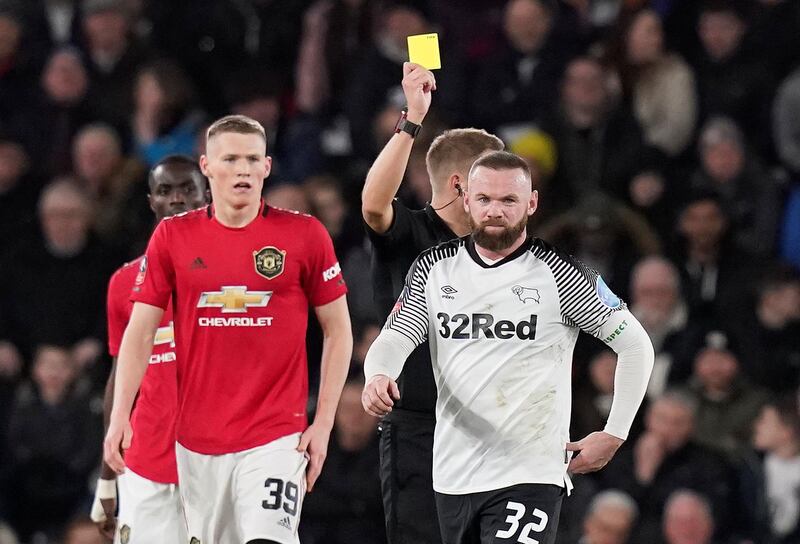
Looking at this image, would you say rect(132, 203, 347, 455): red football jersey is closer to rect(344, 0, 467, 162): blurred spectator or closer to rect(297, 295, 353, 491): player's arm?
rect(297, 295, 353, 491): player's arm

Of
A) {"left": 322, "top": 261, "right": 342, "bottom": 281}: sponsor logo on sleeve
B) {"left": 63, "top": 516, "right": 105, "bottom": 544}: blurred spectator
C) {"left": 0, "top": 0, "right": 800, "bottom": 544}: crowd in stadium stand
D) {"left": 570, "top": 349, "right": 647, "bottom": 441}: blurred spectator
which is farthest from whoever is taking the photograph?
{"left": 63, "top": 516, "right": 105, "bottom": 544}: blurred spectator

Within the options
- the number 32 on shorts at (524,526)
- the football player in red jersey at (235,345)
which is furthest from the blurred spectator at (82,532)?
the number 32 on shorts at (524,526)

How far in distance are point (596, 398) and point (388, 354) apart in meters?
4.45

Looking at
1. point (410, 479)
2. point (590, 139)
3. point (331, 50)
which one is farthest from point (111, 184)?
point (410, 479)

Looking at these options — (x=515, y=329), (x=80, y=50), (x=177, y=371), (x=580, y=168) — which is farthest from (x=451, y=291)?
(x=80, y=50)

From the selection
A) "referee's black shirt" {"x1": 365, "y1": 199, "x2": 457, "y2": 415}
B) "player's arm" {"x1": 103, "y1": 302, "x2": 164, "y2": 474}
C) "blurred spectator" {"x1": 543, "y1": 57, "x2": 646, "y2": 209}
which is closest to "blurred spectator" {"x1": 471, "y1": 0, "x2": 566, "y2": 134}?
"blurred spectator" {"x1": 543, "y1": 57, "x2": 646, "y2": 209}

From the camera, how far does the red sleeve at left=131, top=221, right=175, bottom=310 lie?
21.0 feet

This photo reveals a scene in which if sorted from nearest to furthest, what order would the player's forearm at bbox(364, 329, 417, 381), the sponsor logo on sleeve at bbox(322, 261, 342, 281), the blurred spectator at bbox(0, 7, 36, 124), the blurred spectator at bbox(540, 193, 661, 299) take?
the player's forearm at bbox(364, 329, 417, 381)
the sponsor logo on sleeve at bbox(322, 261, 342, 281)
the blurred spectator at bbox(540, 193, 661, 299)
the blurred spectator at bbox(0, 7, 36, 124)

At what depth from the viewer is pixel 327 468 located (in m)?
9.59

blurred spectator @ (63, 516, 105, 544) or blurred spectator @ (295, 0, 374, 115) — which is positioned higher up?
blurred spectator @ (295, 0, 374, 115)

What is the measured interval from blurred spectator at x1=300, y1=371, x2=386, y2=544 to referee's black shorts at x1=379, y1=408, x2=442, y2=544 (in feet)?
9.81

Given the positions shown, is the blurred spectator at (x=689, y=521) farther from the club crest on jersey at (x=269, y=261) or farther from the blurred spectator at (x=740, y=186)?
the club crest on jersey at (x=269, y=261)

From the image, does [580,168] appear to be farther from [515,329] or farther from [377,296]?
[515,329]

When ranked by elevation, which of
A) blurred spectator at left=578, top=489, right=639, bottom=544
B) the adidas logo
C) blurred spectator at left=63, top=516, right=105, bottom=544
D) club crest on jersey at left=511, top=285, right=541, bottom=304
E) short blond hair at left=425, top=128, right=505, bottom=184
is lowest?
blurred spectator at left=63, top=516, right=105, bottom=544
